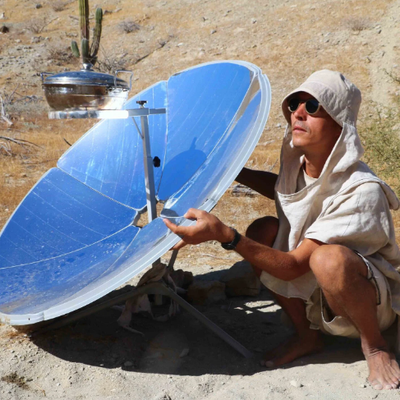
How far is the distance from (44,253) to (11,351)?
2.05ft

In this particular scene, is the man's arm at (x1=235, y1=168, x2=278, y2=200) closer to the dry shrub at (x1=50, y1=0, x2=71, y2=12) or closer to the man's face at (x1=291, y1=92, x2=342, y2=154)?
the man's face at (x1=291, y1=92, x2=342, y2=154)

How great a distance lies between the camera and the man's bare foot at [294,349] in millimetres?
2990

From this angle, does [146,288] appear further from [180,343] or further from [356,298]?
[356,298]

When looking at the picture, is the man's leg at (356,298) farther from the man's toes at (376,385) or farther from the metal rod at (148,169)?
the metal rod at (148,169)

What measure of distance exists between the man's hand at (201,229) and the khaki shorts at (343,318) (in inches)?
27.1

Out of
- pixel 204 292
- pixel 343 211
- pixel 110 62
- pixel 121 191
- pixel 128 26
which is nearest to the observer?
pixel 343 211

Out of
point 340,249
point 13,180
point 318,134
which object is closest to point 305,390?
point 340,249

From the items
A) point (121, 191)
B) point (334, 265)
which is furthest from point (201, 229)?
point (121, 191)

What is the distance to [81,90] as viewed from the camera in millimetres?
2822

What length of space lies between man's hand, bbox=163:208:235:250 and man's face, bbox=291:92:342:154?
638mm

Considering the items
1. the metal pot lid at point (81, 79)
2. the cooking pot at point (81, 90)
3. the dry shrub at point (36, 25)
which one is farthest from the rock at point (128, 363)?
the dry shrub at point (36, 25)

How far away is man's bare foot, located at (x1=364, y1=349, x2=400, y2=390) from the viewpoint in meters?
2.64

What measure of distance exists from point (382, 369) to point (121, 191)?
205cm

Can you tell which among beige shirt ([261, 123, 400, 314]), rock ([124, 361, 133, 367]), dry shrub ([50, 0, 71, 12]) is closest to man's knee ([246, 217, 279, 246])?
beige shirt ([261, 123, 400, 314])
